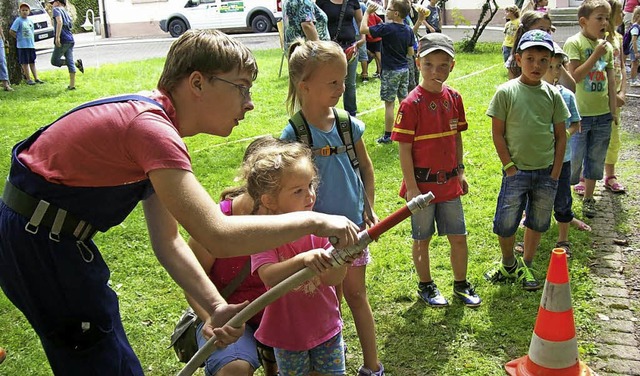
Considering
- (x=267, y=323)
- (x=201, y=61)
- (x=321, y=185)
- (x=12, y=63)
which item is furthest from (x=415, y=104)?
(x=12, y=63)

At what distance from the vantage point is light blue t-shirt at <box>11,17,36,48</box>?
15.4 meters

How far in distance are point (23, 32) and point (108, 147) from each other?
589 inches

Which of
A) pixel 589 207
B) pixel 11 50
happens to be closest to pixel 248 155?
pixel 589 207

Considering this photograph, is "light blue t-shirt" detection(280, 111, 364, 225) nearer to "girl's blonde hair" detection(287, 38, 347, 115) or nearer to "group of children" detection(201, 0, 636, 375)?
"group of children" detection(201, 0, 636, 375)

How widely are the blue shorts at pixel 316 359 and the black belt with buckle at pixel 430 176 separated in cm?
155

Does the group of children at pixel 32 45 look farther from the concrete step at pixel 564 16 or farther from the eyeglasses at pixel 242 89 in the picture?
the concrete step at pixel 564 16

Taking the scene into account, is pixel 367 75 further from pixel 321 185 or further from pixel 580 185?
pixel 321 185

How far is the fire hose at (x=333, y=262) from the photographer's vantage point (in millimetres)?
2088

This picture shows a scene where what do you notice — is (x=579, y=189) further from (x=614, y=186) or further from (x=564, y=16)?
(x=564, y=16)

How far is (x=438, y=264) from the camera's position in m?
5.17

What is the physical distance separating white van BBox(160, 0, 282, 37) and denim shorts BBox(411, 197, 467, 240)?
861 inches

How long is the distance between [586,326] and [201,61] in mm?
3121

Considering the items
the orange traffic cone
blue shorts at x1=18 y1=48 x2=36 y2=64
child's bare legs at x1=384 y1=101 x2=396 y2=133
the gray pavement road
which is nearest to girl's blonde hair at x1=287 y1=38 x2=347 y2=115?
the orange traffic cone

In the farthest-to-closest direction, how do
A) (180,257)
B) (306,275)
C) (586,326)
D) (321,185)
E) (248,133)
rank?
(248,133) < (586,326) < (321,185) < (180,257) < (306,275)
